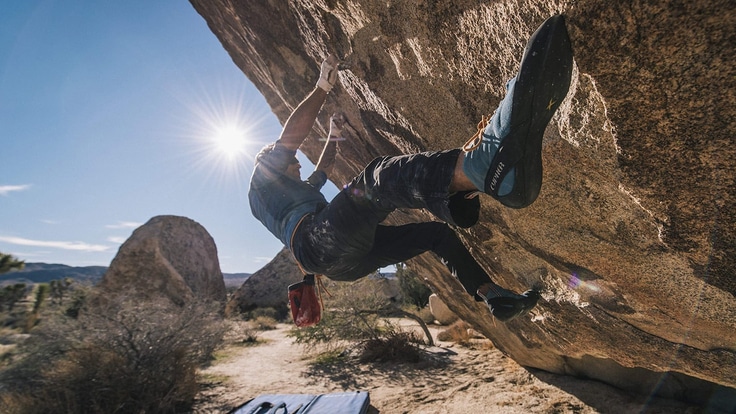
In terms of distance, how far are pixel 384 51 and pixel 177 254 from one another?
15.4m

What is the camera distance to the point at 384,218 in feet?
5.98


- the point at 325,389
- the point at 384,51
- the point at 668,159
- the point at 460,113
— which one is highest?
the point at 384,51

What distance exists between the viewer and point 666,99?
1.18m

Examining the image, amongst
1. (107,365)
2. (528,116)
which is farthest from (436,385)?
(528,116)

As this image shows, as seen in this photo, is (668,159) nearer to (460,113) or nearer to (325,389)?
(460,113)

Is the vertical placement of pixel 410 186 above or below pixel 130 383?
above

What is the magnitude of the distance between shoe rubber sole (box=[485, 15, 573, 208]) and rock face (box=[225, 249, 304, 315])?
1844 centimetres

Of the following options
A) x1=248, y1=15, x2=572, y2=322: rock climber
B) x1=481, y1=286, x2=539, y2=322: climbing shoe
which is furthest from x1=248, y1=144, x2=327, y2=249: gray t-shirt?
x1=481, y1=286, x2=539, y2=322: climbing shoe

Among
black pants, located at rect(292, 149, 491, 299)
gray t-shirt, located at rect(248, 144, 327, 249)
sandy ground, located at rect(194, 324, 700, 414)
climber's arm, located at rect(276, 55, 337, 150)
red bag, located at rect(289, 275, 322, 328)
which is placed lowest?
sandy ground, located at rect(194, 324, 700, 414)

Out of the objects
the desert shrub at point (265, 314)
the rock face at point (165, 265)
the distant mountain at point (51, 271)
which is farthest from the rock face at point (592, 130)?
the distant mountain at point (51, 271)

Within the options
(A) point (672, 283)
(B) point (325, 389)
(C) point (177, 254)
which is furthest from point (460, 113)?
(C) point (177, 254)

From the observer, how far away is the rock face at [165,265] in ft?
44.5

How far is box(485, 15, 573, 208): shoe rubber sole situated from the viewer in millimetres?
1157

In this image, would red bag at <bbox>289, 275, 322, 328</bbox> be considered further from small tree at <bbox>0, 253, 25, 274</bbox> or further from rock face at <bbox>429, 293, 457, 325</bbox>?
small tree at <bbox>0, 253, 25, 274</bbox>
